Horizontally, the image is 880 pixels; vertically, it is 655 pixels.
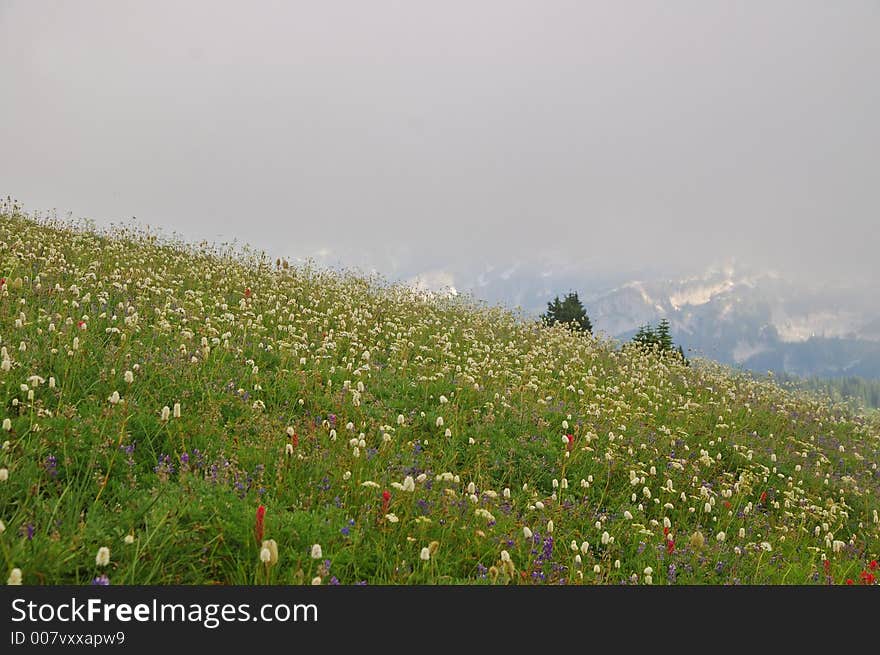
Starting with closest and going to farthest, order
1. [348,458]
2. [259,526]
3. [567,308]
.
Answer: [259,526], [348,458], [567,308]

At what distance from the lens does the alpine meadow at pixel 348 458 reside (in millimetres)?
3535

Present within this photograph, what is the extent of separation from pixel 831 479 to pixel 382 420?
7.28 metres

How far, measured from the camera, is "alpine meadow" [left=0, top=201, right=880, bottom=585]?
3535mm

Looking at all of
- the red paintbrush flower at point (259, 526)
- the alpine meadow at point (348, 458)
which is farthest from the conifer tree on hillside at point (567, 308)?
the red paintbrush flower at point (259, 526)

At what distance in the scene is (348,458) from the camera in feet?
16.0

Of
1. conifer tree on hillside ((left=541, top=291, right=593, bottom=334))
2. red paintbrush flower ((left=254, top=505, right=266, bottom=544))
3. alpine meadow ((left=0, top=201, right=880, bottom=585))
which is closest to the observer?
red paintbrush flower ((left=254, top=505, right=266, bottom=544))

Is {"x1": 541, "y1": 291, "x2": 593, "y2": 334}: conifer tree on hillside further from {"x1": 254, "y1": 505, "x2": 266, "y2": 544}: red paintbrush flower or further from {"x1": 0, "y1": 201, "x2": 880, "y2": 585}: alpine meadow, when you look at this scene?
{"x1": 254, "y1": 505, "x2": 266, "y2": 544}: red paintbrush flower

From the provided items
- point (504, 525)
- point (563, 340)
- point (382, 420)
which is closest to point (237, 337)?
point (382, 420)

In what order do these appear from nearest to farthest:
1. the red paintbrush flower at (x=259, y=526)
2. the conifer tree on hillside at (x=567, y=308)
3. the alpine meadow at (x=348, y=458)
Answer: the red paintbrush flower at (x=259, y=526)
the alpine meadow at (x=348, y=458)
the conifer tree on hillside at (x=567, y=308)

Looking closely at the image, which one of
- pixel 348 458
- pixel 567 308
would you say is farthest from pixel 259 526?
pixel 567 308

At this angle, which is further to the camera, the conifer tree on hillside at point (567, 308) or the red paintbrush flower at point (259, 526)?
the conifer tree on hillside at point (567, 308)

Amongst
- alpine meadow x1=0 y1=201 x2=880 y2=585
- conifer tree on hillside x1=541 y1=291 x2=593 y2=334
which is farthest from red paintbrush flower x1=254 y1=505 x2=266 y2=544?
conifer tree on hillside x1=541 y1=291 x2=593 y2=334

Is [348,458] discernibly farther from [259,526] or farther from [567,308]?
[567,308]

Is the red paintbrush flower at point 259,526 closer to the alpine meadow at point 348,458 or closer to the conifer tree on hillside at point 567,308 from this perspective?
the alpine meadow at point 348,458
